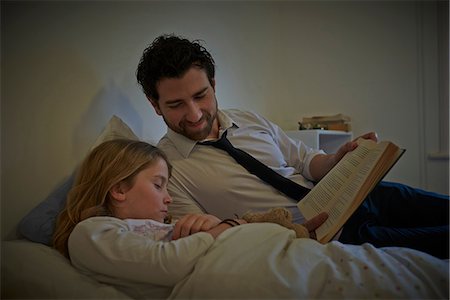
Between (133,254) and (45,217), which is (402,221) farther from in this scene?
(45,217)

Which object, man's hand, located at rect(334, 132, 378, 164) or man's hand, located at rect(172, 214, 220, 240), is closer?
man's hand, located at rect(172, 214, 220, 240)

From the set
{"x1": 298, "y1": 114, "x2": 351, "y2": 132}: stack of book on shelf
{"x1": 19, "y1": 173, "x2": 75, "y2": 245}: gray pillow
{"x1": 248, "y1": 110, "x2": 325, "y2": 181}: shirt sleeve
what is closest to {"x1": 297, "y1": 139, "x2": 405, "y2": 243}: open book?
{"x1": 248, "y1": 110, "x2": 325, "y2": 181}: shirt sleeve

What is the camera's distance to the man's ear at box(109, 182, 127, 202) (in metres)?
0.69

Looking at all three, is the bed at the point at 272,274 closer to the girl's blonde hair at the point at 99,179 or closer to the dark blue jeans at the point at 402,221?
the girl's blonde hair at the point at 99,179

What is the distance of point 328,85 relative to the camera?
1970 mm

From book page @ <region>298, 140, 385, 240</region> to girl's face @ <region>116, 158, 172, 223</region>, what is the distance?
1.13 feet

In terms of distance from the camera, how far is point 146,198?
2.31ft

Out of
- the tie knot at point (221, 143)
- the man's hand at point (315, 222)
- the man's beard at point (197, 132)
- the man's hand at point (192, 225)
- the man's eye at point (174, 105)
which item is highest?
the man's eye at point (174, 105)

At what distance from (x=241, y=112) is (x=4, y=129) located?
0.74 m

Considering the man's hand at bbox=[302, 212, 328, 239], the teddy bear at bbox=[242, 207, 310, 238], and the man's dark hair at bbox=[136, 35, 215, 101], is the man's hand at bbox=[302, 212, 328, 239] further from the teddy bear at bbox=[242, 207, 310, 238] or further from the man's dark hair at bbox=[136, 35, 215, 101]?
the man's dark hair at bbox=[136, 35, 215, 101]

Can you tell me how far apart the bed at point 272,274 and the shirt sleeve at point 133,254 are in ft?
0.06

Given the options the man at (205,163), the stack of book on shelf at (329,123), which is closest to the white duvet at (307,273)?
the man at (205,163)

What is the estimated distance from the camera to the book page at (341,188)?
0.61 meters

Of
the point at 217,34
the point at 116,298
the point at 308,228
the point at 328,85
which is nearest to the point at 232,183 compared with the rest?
the point at 308,228
